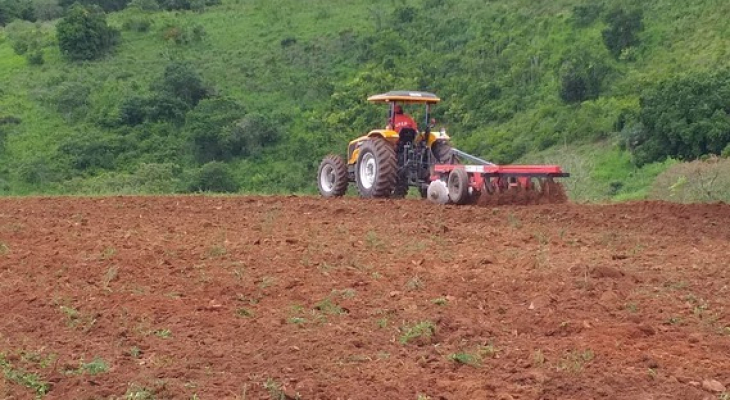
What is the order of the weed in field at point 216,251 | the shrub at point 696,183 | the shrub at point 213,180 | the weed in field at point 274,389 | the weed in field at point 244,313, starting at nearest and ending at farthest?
the weed in field at point 274,389
the weed in field at point 244,313
the weed in field at point 216,251
the shrub at point 696,183
the shrub at point 213,180

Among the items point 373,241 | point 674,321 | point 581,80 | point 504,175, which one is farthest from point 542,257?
point 581,80

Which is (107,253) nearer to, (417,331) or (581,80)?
(417,331)

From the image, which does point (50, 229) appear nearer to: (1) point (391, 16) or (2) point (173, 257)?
(2) point (173, 257)

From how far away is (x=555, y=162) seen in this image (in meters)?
30.0

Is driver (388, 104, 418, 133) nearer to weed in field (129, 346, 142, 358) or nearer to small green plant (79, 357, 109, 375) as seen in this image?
weed in field (129, 346, 142, 358)

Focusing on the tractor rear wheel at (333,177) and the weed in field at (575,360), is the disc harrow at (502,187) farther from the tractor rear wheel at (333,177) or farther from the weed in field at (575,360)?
the weed in field at (575,360)

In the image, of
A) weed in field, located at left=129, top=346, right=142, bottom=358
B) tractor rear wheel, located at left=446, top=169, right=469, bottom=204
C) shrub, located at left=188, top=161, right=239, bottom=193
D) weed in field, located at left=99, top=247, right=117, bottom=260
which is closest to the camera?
weed in field, located at left=129, top=346, right=142, bottom=358

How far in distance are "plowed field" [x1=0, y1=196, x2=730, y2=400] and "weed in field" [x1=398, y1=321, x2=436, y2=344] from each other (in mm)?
17

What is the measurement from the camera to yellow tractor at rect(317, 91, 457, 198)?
16.6 m

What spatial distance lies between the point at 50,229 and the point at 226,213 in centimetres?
265

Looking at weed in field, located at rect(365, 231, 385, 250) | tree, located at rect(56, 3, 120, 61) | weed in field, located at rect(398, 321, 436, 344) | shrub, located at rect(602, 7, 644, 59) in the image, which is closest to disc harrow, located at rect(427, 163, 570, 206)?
weed in field, located at rect(365, 231, 385, 250)

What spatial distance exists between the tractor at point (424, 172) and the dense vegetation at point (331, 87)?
9866 millimetres

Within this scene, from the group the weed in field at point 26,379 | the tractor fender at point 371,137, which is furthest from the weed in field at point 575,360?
the tractor fender at point 371,137

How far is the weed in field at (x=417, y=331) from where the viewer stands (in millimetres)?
6188
